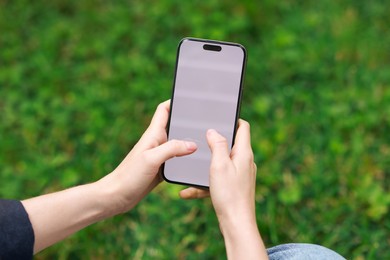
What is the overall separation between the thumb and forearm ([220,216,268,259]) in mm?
153

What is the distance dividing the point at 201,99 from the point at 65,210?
1.71ft

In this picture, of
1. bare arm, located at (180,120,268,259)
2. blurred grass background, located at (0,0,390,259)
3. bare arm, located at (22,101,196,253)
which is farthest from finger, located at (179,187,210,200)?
blurred grass background, located at (0,0,390,259)

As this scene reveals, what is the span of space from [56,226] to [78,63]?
1.98 meters

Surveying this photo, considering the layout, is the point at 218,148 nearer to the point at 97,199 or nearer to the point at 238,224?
the point at 238,224

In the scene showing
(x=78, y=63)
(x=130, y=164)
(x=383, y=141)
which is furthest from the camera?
(x=78, y=63)

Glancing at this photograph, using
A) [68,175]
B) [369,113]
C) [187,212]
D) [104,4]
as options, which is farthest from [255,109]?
[104,4]

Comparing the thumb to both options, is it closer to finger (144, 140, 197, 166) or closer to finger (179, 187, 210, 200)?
finger (144, 140, 197, 166)

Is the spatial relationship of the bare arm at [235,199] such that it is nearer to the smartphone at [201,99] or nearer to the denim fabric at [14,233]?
the smartphone at [201,99]

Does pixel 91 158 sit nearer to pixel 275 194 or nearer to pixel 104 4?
pixel 275 194

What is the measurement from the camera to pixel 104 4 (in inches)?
152

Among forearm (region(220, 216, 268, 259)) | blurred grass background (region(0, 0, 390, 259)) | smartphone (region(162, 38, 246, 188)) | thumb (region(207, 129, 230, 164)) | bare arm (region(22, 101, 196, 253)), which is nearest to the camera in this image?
forearm (region(220, 216, 268, 259))

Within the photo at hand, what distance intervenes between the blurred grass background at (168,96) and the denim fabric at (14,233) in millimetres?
897

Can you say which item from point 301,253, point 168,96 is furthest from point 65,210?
point 168,96

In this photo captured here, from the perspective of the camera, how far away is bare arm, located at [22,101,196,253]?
5.17 feet
